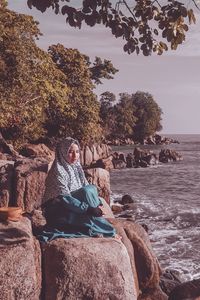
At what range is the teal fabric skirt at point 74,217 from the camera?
6.36 m

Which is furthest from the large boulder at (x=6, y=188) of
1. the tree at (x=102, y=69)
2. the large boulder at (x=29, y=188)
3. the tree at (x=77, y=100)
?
the tree at (x=102, y=69)

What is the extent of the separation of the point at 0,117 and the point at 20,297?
52.5ft

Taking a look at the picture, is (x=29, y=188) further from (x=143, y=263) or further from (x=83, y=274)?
(x=83, y=274)

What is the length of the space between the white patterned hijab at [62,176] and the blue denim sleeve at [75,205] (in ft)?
0.75

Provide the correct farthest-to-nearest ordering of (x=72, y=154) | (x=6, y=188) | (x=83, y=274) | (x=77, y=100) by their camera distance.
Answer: (x=77, y=100) < (x=6, y=188) < (x=72, y=154) < (x=83, y=274)

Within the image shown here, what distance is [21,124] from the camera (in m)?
28.0

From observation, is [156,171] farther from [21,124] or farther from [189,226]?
[189,226]

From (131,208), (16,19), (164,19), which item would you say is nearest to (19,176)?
(164,19)

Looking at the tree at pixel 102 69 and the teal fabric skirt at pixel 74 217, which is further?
the tree at pixel 102 69

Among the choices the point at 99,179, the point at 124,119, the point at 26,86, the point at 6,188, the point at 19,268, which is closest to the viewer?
the point at 19,268

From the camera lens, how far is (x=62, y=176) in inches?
266

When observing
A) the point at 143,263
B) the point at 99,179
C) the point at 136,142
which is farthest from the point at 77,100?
the point at 136,142

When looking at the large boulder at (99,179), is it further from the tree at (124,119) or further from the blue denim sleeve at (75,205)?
the tree at (124,119)

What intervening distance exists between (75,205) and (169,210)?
14631mm
